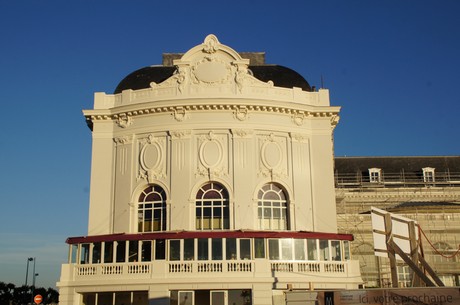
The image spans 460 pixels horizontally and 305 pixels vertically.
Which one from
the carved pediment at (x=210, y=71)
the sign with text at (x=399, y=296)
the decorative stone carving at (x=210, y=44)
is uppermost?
the decorative stone carving at (x=210, y=44)

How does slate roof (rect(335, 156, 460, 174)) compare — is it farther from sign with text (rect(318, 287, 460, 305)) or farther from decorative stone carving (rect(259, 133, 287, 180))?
sign with text (rect(318, 287, 460, 305))

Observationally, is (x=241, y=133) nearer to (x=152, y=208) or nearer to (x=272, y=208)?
(x=272, y=208)

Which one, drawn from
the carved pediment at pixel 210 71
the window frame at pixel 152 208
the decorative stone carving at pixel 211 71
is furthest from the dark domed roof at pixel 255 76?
the window frame at pixel 152 208

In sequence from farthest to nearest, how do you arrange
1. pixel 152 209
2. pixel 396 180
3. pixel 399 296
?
1. pixel 396 180
2. pixel 152 209
3. pixel 399 296

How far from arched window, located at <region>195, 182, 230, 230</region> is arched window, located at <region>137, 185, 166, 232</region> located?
2228 mm

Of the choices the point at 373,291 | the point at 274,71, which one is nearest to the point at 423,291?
the point at 373,291

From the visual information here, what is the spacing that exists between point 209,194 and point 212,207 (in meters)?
0.86

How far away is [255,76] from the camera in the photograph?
127ft

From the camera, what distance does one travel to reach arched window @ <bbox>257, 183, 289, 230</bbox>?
34.1m

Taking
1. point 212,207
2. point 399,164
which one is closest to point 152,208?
point 212,207

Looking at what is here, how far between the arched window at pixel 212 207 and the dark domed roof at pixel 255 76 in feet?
28.8

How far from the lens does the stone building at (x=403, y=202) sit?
42.0 meters

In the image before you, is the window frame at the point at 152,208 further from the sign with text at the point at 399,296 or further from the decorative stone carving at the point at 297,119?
the sign with text at the point at 399,296

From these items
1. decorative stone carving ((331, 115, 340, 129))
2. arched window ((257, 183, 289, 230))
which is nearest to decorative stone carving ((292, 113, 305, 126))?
decorative stone carving ((331, 115, 340, 129))
